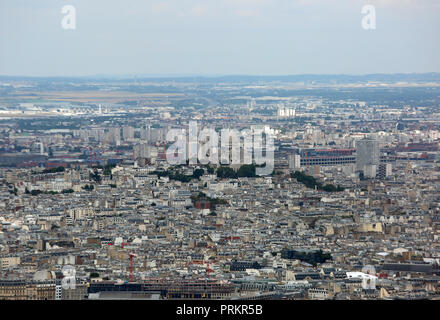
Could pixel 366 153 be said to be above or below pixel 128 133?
above

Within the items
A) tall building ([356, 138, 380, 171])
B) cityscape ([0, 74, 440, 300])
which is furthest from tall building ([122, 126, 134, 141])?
tall building ([356, 138, 380, 171])

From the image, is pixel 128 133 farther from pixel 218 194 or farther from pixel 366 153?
pixel 218 194

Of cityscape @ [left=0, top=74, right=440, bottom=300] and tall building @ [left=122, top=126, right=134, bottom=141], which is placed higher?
cityscape @ [left=0, top=74, right=440, bottom=300]

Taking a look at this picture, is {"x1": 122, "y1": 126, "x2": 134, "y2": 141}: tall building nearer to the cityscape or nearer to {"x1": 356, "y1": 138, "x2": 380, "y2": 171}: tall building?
the cityscape

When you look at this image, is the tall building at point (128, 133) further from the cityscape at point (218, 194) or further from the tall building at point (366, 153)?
the tall building at point (366, 153)

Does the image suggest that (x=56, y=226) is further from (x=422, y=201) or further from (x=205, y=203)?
(x=422, y=201)

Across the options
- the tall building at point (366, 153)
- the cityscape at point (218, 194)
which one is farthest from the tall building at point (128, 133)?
the tall building at point (366, 153)

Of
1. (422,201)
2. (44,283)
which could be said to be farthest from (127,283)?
(422,201)

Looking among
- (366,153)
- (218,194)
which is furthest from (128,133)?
(218,194)
